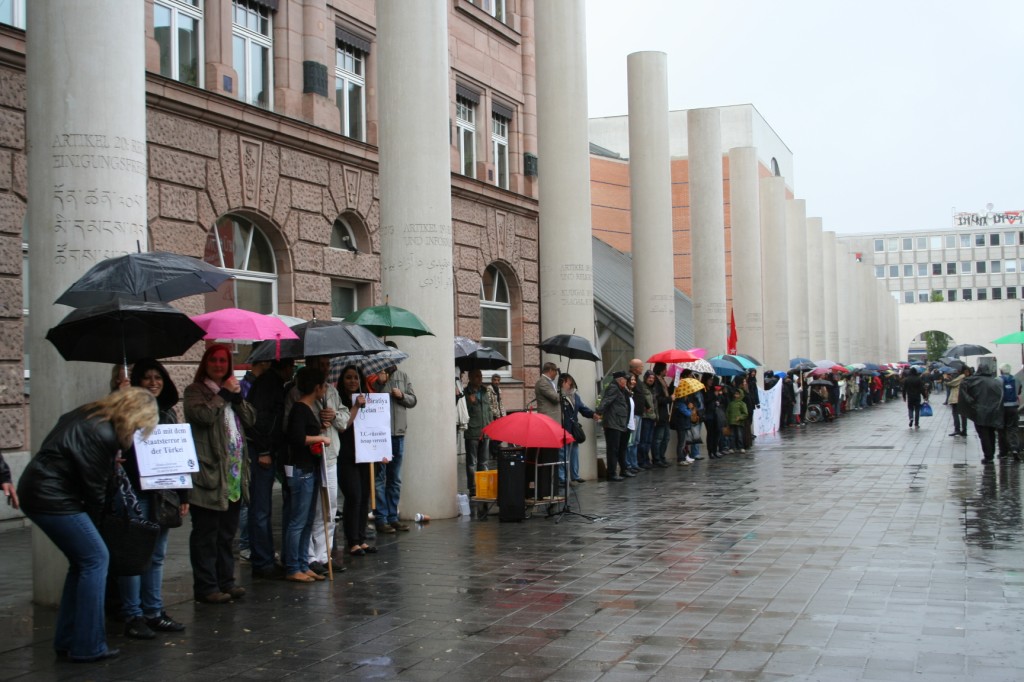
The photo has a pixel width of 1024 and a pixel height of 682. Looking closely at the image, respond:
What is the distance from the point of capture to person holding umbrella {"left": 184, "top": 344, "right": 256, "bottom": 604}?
8.81 m

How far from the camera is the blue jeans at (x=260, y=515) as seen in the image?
1009 cm

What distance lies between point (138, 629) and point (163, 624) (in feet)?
0.82

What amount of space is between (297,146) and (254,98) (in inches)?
41.8

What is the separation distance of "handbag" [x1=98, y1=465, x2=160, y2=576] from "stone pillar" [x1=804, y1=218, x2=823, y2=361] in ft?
164

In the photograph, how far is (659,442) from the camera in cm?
2272

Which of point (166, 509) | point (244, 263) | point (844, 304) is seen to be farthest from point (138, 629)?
point (844, 304)

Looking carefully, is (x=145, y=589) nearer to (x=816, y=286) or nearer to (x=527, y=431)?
(x=527, y=431)

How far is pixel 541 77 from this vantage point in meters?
20.5

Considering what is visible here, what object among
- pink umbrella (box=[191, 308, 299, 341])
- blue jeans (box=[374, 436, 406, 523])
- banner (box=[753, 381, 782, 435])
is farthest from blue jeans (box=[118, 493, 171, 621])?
banner (box=[753, 381, 782, 435])

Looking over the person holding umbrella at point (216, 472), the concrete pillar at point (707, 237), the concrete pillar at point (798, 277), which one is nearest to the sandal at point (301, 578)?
the person holding umbrella at point (216, 472)

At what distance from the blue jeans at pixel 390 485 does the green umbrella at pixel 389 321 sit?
1232mm

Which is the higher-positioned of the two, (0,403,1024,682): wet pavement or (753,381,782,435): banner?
(753,381,782,435): banner

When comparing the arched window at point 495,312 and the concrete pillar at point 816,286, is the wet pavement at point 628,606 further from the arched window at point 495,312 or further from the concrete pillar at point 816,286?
the concrete pillar at point 816,286

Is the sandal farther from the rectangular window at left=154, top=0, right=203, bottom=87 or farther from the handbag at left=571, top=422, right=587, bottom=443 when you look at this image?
the rectangular window at left=154, top=0, right=203, bottom=87
